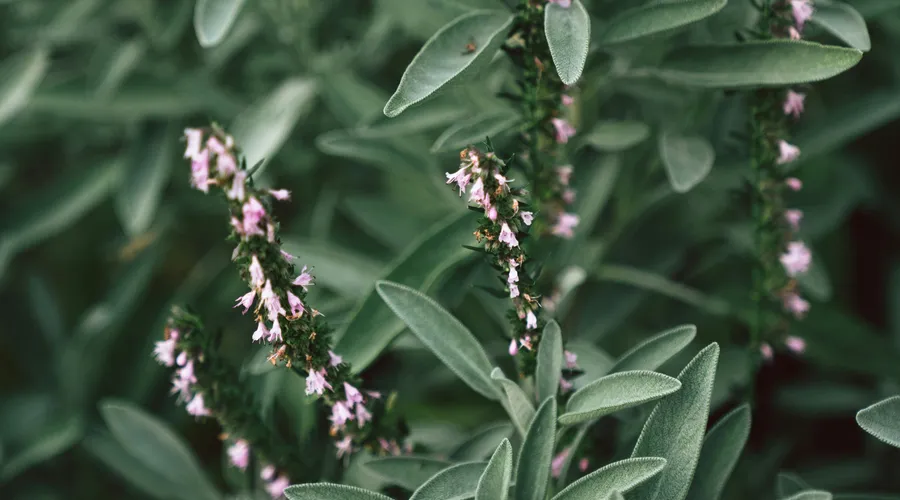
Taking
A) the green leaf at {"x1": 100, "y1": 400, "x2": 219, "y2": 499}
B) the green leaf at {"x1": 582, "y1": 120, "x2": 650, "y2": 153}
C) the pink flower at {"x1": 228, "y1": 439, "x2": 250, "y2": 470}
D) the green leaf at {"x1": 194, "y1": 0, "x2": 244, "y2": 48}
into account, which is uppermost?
the green leaf at {"x1": 194, "y1": 0, "x2": 244, "y2": 48}

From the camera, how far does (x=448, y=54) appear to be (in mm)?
1012

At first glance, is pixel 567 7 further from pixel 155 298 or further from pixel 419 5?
pixel 155 298

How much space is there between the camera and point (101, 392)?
175cm

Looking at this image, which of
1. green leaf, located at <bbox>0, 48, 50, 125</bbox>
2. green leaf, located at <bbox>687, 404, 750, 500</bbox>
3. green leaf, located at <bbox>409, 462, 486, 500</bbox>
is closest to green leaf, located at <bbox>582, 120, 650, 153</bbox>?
green leaf, located at <bbox>687, 404, 750, 500</bbox>

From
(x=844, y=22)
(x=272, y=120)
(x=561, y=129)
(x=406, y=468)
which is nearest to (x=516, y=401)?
(x=406, y=468)

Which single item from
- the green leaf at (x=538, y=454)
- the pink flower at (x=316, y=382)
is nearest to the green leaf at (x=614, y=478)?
the green leaf at (x=538, y=454)

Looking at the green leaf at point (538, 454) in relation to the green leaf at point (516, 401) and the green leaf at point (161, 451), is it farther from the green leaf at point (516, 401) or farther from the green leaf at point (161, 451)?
the green leaf at point (161, 451)

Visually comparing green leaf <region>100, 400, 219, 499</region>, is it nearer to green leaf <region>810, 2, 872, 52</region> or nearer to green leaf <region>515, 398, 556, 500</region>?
green leaf <region>515, 398, 556, 500</region>

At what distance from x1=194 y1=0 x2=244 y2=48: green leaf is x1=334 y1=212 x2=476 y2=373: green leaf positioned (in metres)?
0.38

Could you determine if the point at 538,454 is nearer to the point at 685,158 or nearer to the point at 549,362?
the point at 549,362

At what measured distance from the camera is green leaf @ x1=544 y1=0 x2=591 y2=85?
0.90 m

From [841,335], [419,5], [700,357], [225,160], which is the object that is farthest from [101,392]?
[841,335]

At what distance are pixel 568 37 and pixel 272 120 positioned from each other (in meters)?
0.64

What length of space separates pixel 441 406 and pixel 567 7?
3.28 feet
